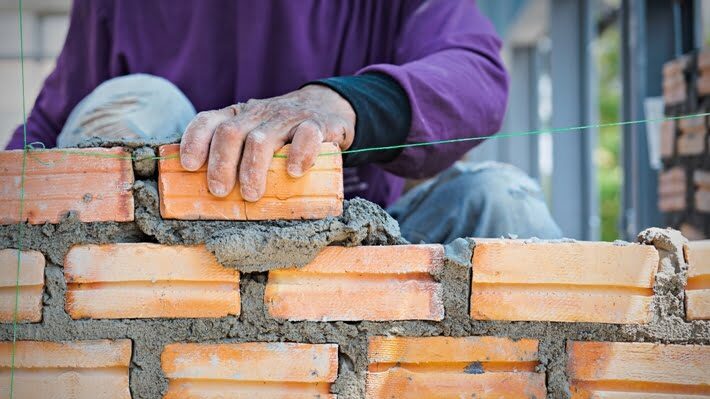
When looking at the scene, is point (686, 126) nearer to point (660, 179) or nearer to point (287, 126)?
point (660, 179)

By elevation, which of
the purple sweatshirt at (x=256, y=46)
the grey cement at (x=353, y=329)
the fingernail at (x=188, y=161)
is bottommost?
the grey cement at (x=353, y=329)

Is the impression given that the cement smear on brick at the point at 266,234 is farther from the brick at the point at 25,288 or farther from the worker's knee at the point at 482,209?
the worker's knee at the point at 482,209

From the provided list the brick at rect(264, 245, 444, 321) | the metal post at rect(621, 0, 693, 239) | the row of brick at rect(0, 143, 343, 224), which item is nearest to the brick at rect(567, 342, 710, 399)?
the brick at rect(264, 245, 444, 321)

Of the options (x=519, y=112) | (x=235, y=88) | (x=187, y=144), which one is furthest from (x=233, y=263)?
(x=519, y=112)

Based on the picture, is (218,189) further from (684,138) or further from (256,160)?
(684,138)

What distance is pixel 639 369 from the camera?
1405mm

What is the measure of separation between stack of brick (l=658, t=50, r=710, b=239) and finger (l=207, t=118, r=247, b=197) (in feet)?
8.84

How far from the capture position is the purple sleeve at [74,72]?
7.13 feet

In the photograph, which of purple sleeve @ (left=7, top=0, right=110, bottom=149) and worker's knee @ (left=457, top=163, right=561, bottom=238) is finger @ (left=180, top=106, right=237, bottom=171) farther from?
purple sleeve @ (left=7, top=0, right=110, bottom=149)

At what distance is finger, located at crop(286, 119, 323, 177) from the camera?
1344 mm

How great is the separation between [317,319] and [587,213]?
4192mm

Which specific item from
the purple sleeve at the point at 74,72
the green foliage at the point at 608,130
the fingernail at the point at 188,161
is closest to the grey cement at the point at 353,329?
the fingernail at the point at 188,161

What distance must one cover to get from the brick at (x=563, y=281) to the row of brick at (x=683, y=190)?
2.29m

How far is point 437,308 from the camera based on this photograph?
1.41 m
